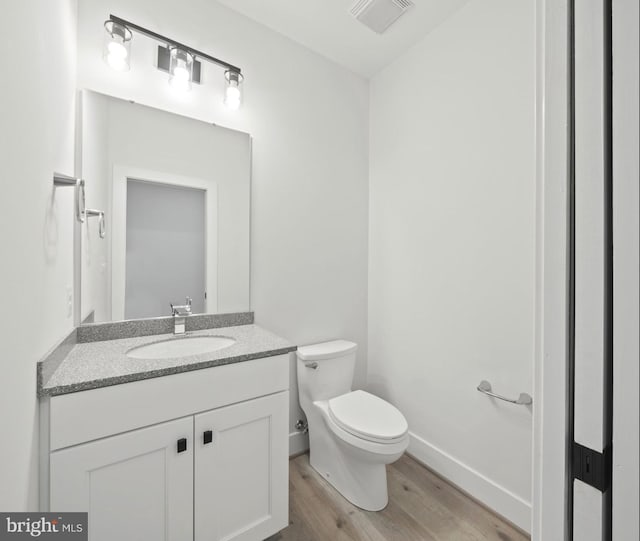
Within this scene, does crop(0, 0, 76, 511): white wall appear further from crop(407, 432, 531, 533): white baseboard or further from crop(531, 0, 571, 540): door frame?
crop(407, 432, 531, 533): white baseboard

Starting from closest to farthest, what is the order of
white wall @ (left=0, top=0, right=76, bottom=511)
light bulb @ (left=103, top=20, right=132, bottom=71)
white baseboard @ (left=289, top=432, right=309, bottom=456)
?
1. white wall @ (left=0, top=0, right=76, bottom=511)
2. light bulb @ (left=103, top=20, right=132, bottom=71)
3. white baseboard @ (left=289, top=432, right=309, bottom=456)

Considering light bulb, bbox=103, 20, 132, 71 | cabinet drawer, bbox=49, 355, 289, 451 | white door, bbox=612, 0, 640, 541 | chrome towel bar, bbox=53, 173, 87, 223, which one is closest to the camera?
white door, bbox=612, 0, 640, 541

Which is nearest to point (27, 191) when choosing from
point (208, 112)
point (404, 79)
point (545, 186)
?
point (208, 112)

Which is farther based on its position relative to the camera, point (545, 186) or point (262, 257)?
point (262, 257)

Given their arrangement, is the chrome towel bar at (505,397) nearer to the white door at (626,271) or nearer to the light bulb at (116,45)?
the white door at (626,271)

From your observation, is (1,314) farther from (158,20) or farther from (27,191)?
(158,20)

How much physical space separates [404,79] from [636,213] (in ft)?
6.44

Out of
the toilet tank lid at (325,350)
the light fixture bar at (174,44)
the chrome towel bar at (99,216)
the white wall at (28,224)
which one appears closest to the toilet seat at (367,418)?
the toilet tank lid at (325,350)

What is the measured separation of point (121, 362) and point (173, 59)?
140 centimetres

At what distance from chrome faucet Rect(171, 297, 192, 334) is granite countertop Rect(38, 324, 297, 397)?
37 mm

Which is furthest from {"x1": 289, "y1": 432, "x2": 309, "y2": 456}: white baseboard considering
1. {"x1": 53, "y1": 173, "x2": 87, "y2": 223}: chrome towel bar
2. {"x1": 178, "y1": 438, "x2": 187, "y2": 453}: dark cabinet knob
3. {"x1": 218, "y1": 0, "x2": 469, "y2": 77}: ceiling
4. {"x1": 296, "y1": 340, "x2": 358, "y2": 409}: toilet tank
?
{"x1": 218, "y1": 0, "x2": 469, "y2": 77}: ceiling

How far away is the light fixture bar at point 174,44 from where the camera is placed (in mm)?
1351

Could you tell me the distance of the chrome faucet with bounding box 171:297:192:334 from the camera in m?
1.49

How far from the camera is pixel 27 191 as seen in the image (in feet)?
2.62
